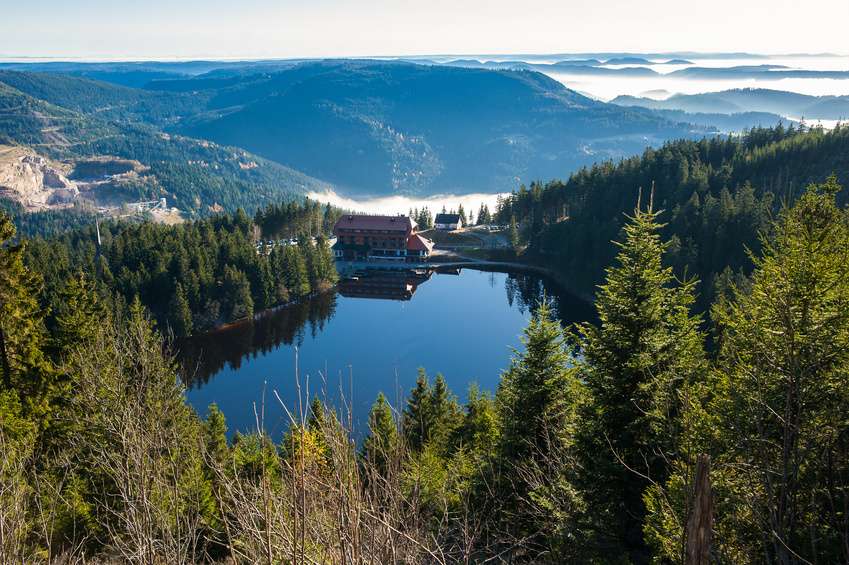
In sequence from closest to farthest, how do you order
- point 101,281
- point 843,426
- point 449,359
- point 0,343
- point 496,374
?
point 843,426 < point 0,343 < point 496,374 < point 449,359 < point 101,281

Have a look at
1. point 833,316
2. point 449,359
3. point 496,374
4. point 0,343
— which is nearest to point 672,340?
point 833,316

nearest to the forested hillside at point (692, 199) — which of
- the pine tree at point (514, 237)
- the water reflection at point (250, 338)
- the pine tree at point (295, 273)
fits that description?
the pine tree at point (514, 237)

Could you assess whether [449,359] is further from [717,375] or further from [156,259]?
[717,375]

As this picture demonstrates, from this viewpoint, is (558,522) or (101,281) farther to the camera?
(101,281)

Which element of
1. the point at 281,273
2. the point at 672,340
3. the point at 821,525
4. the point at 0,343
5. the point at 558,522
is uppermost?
the point at 672,340

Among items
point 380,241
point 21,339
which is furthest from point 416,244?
point 21,339

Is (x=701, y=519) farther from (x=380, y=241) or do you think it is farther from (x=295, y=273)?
(x=380, y=241)
